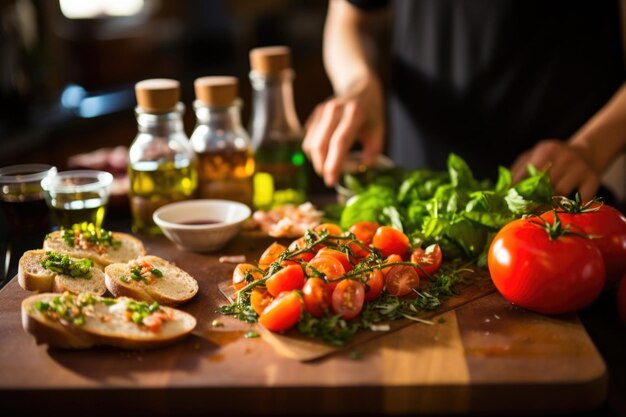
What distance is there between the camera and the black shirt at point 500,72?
2.49m

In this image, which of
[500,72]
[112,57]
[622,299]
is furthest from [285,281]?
[112,57]

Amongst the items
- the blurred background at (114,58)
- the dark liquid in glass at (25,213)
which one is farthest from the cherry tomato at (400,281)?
the blurred background at (114,58)

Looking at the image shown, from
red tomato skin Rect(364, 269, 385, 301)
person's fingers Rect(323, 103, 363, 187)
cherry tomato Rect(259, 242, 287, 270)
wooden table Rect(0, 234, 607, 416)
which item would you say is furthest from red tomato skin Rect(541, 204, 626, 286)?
person's fingers Rect(323, 103, 363, 187)

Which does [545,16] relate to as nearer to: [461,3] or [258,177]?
[461,3]

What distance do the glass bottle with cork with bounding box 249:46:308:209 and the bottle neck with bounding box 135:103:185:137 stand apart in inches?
11.0

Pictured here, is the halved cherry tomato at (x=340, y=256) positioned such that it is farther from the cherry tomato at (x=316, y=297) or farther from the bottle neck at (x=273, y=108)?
the bottle neck at (x=273, y=108)

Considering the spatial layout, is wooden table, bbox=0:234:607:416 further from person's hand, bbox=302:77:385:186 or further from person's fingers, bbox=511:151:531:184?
person's hand, bbox=302:77:385:186

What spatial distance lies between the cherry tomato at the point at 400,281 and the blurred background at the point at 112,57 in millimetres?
2059

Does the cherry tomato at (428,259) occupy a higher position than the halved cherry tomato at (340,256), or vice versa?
the halved cherry tomato at (340,256)

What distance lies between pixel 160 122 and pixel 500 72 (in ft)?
4.23

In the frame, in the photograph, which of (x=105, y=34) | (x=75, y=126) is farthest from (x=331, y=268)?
(x=105, y=34)

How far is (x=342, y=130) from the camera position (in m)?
2.06

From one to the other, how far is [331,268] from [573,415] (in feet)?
1.67

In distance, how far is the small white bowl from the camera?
178 centimetres
